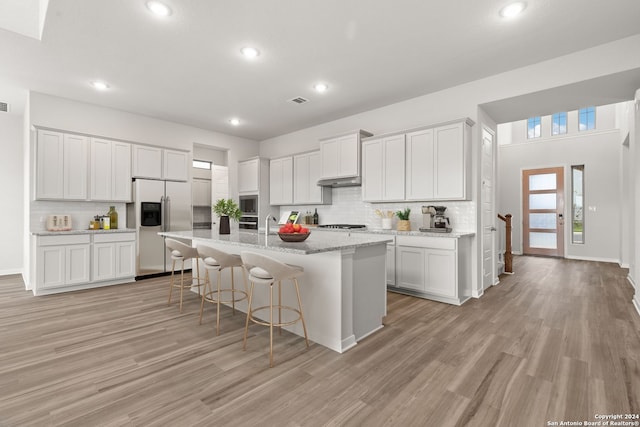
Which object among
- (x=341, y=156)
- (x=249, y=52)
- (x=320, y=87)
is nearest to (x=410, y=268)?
(x=341, y=156)

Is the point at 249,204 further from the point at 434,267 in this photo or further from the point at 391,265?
the point at 434,267

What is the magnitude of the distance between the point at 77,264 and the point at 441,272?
5.32m

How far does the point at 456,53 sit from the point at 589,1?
114 cm

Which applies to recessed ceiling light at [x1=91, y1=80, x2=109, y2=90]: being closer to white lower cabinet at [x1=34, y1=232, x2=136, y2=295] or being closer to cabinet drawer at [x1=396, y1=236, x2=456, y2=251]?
white lower cabinet at [x1=34, y1=232, x2=136, y2=295]

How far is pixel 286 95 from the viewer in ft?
15.5

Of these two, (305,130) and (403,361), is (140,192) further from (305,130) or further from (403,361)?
(403,361)

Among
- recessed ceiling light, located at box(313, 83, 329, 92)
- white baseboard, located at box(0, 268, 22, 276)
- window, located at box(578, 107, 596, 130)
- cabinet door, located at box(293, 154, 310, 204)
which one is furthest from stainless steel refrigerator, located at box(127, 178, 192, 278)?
window, located at box(578, 107, 596, 130)

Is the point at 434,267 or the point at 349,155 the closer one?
the point at 434,267

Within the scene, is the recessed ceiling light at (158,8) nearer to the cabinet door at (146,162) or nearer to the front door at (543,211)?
the cabinet door at (146,162)

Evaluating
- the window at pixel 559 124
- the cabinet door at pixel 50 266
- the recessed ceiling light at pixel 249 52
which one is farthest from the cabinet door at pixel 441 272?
the window at pixel 559 124

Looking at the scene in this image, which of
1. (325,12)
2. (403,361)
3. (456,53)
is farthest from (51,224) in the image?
(456,53)

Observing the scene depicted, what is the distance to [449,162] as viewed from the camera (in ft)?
13.6

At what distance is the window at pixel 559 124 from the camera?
7645mm

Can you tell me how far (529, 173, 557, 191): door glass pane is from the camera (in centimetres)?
771
